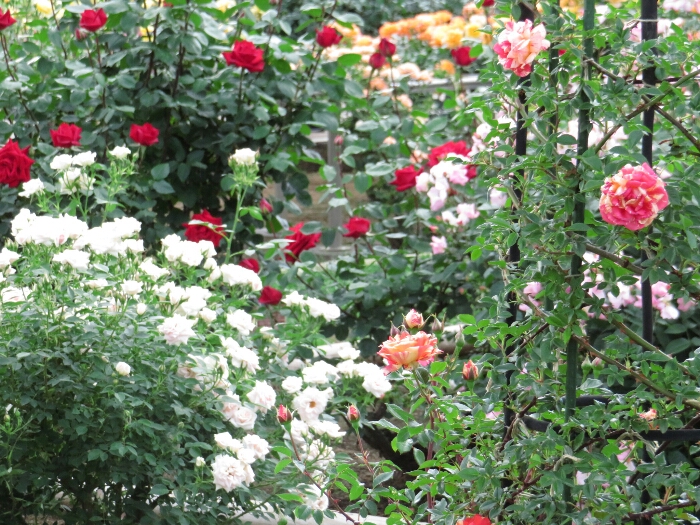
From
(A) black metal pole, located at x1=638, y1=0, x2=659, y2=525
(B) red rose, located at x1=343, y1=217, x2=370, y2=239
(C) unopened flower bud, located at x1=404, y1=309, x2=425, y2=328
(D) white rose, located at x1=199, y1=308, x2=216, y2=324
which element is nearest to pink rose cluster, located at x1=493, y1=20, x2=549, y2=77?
(A) black metal pole, located at x1=638, y1=0, x2=659, y2=525

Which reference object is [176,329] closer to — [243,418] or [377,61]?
[243,418]

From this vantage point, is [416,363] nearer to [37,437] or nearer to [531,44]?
[531,44]

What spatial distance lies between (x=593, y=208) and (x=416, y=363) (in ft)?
4.36

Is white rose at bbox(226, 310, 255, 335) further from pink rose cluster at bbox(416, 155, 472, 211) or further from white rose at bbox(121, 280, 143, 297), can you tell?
pink rose cluster at bbox(416, 155, 472, 211)

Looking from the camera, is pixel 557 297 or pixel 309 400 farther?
pixel 309 400

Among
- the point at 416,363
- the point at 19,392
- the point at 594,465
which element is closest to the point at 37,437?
the point at 19,392

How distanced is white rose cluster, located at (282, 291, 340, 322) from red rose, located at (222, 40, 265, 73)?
91 centimetres

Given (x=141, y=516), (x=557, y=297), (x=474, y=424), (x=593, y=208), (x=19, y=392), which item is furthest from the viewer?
(x=593, y=208)

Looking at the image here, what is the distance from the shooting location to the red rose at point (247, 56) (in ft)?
9.18

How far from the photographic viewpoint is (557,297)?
114 cm

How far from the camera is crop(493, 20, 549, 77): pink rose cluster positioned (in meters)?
1.14

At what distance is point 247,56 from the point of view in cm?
280

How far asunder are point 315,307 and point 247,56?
0.98m

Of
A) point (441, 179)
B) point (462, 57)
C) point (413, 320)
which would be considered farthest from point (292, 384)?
point (462, 57)
